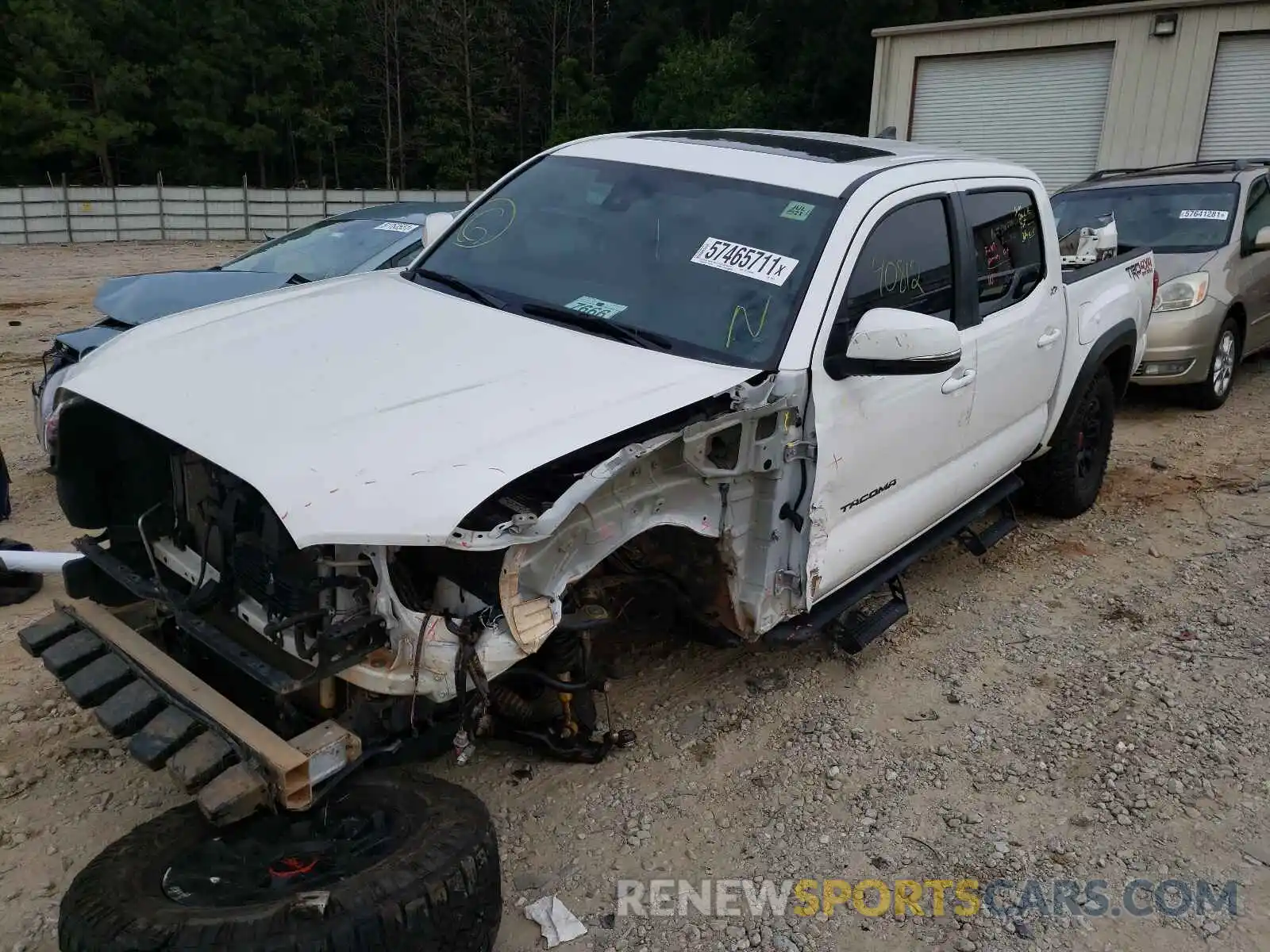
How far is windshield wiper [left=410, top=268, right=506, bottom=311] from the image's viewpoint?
355 centimetres

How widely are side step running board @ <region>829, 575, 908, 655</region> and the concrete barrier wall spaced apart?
21.9m

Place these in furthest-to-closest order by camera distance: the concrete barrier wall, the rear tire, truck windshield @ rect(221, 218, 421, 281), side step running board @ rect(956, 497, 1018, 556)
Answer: the concrete barrier wall
the rear tire
truck windshield @ rect(221, 218, 421, 281)
side step running board @ rect(956, 497, 1018, 556)

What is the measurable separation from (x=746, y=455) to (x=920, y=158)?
171 centimetres

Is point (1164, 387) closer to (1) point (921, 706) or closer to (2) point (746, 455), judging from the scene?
(1) point (921, 706)

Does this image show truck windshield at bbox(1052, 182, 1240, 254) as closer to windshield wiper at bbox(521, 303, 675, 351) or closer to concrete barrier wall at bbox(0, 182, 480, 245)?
windshield wiper at bbox(521, 303, 675, 351)

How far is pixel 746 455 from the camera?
3094 mm

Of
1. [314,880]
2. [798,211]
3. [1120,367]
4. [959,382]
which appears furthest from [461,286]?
[1120,367]

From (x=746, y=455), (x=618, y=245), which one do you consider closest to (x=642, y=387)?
(x=746, y=455)

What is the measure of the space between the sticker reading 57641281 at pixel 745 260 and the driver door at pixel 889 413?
19 centimetres

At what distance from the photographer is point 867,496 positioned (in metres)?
3.60

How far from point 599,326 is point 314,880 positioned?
1815 millimetres

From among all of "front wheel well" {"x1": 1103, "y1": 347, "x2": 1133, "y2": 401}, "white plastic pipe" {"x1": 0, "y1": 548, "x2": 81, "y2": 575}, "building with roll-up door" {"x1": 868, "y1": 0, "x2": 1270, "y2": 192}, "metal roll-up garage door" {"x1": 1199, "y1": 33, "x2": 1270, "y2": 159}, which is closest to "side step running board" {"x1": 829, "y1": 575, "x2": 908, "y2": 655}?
"front wheel well" {"x1": 1103, "y1": 347, "x2": 1133, "y2": 401}

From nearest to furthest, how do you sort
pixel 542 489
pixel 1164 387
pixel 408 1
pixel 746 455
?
pixel 542 489 < pixel 746 455 < pixel 1164 387 < pixel 408 1

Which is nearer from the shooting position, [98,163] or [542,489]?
[542,489]
